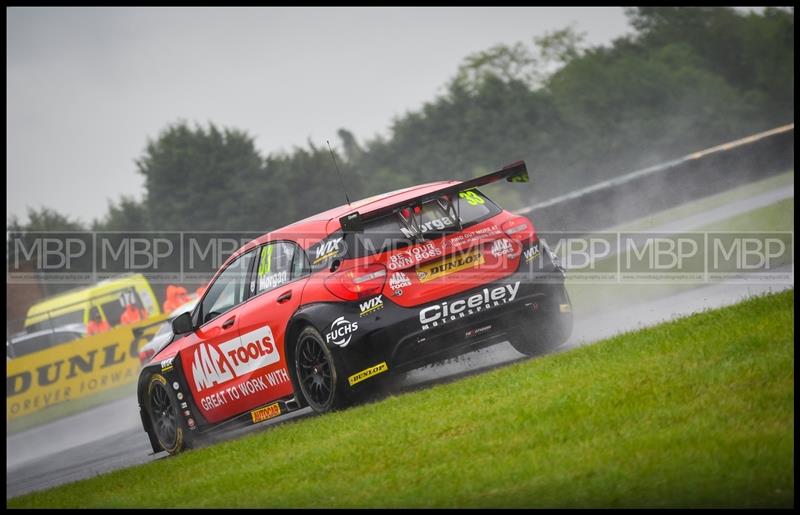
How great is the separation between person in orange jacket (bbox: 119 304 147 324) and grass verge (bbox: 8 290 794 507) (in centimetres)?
1705

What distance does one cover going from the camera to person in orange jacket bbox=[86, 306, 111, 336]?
86.4 feet

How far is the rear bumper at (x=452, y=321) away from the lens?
894cm

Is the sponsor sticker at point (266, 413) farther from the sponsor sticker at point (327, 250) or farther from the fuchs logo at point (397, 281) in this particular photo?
the fuchs logo at point (397, 281)

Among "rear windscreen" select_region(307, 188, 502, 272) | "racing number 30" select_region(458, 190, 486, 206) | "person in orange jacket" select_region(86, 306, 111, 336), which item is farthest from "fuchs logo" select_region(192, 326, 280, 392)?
"person in orange jacket" select_region(86, 306, 111, 336)

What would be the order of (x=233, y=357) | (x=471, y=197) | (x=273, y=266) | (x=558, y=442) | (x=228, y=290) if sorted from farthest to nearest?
(x=228, y=290) → (x=233, y=357) → (x=273, y=266) → (x=471, y=197) → (x=558, y=442)

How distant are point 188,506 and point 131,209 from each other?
61.9 metres

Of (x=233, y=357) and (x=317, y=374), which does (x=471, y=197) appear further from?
(x=233, y=357)

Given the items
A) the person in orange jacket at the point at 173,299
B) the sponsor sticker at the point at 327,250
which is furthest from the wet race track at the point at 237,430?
the person in orange jacket at the point at 173,299

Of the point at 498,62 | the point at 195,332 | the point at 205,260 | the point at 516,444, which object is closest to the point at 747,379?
the point at 516,444

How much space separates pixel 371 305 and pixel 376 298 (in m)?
0.07

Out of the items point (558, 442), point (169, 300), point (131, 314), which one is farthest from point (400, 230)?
point (131, 314)

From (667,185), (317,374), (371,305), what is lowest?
(667,185)

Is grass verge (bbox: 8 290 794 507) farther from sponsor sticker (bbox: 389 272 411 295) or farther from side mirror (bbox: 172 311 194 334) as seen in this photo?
side mirror (bbox: 172 311 194 334)

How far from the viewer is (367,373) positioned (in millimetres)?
9000
